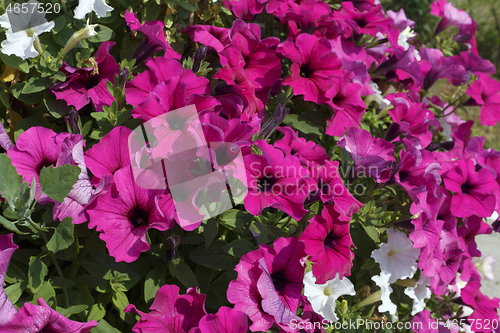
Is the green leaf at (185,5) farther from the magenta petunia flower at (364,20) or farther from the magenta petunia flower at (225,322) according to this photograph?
the magenta petunia flower at (225,322)

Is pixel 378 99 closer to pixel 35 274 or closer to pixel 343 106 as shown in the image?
pixel 343 106

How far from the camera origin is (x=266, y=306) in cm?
108

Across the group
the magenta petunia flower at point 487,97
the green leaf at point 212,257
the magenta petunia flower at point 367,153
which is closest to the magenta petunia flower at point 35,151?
the green leaf at point 212,257

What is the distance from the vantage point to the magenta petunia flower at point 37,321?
0.94m

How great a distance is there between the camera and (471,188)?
5.24 ft

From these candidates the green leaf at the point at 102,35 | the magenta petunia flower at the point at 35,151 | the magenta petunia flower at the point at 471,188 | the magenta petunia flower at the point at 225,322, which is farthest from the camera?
the magenta petunia flower at the point at 471,188

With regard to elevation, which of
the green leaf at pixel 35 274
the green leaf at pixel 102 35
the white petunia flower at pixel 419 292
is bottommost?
the white petunia flower at pixel 419 292

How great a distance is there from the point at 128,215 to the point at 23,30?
70 cm

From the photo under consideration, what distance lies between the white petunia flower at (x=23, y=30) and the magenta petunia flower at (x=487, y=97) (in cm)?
192

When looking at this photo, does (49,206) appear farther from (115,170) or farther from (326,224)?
(326,224)

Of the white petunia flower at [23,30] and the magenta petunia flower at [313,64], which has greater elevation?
the white petunia flower at [23,30]

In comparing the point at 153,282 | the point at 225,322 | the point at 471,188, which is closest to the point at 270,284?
the point at 225,322

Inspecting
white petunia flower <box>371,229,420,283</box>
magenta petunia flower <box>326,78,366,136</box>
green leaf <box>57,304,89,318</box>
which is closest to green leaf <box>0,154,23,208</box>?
green leaf <box>57,304,89,318</box>

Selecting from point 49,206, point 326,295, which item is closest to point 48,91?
point 49,206
